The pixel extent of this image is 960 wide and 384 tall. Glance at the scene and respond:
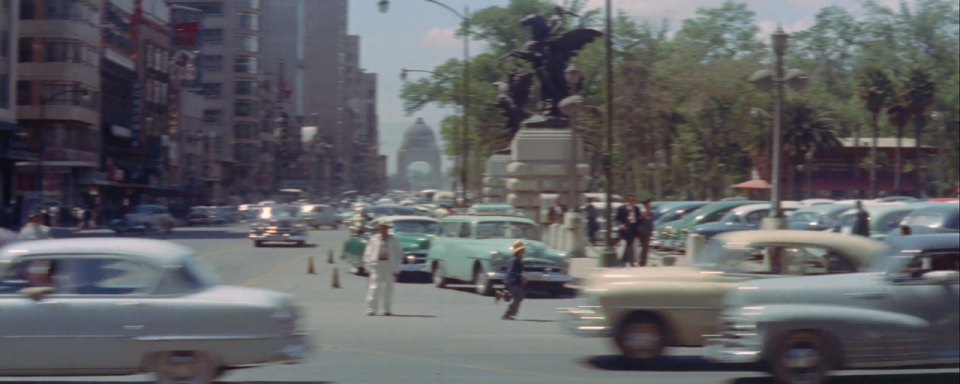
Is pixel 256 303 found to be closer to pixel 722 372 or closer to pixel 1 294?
pixel 1 294

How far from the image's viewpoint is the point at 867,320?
12914 mm

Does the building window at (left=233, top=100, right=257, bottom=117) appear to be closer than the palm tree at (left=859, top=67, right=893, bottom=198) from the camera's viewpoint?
No

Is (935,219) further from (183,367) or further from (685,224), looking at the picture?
(183,367)

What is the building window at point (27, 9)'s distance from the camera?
7356 centimetres

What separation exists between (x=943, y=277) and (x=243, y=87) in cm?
11891

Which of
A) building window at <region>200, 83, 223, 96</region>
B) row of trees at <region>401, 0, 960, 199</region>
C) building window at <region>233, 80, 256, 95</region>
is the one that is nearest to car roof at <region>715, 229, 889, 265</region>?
row of trees at <region>401, 0, 960, 199</region>

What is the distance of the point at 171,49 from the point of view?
103 meters

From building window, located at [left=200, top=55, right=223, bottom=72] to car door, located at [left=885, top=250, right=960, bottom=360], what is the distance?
10831 cm

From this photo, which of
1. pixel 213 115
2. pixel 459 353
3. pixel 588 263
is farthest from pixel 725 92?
pixel 213 115

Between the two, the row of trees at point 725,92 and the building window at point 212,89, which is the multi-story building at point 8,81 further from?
the building window at point 212,89

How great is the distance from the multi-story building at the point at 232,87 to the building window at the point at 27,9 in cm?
3511

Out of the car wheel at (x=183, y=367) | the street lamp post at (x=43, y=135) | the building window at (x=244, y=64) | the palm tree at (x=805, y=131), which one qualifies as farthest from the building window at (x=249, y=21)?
the car wheel at (x=183, y=367)

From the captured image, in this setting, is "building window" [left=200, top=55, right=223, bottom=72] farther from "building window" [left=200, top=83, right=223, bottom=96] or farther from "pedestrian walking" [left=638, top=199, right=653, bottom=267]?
"pedestrian walking" [left=638, top=199, right=653, bottom=267]

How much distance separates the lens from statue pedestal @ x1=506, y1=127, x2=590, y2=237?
48531 mm
